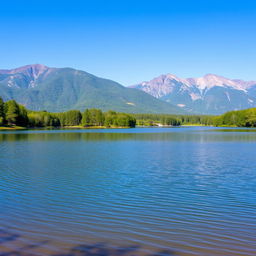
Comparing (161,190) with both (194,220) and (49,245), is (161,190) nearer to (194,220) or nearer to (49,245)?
(194,220)

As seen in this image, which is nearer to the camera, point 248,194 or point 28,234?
point 28,234

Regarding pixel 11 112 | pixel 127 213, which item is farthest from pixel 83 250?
pixel 11 112

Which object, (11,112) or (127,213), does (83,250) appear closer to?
(127,213)

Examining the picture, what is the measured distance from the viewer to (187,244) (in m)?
13.0

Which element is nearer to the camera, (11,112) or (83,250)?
(83,250)

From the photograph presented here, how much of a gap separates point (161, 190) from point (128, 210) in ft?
19.4

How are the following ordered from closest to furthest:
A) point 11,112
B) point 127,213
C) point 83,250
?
point 83,250 → point 127,213 → point 11,112

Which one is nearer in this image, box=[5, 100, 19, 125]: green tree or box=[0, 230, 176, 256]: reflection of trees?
box=[0, 230, 176, 256]: reflection of trees

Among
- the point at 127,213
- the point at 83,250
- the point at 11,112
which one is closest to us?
the point at 83,250

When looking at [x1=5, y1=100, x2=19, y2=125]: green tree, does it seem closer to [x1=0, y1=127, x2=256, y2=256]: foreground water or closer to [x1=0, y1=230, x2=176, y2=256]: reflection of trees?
[x1=0, y1=127, x2=256, y2=256]: foreground water

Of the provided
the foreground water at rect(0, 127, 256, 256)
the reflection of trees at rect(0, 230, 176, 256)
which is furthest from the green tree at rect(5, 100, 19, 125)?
the reflection of trees at rect(0, 230, 176, 256)

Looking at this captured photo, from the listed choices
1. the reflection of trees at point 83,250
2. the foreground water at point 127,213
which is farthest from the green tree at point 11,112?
the reflection of trees at point 83,250

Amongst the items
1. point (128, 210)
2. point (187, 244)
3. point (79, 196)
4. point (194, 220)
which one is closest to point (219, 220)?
point (194, 220)

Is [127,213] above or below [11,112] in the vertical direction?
below
